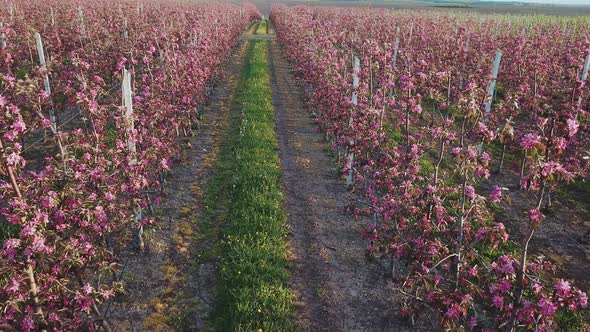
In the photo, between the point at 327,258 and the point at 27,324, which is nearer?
the point at 27,324

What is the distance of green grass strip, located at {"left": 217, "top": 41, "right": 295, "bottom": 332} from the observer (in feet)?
18.6

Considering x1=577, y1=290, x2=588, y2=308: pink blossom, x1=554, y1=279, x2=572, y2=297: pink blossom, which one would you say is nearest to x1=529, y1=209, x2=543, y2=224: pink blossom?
x1=554, y1=279, x2=572, y2=297: pink blossom

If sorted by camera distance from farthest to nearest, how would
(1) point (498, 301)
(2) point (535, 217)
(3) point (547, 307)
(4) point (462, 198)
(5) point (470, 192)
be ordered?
1. (5) point (470, 192)
2. (4) point (462, 198)
3. (1) point (498, 301)
4. (2) point (535, 217)
5. (3) point (547, 307)

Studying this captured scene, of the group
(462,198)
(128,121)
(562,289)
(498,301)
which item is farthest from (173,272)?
(562,289)

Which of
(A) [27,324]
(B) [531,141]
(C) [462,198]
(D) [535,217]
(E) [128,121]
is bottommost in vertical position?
(A) [27,324]

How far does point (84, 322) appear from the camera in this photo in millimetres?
4223

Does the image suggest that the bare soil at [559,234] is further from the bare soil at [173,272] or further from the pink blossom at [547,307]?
the bare soil at [173,272]

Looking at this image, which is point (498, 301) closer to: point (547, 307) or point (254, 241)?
point (547, 307)

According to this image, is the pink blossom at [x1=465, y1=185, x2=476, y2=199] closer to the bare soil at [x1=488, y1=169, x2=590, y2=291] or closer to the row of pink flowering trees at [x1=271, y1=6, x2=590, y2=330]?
the row of pink flowering trees at [x1=271, y1=6, x2=590, y2=330]

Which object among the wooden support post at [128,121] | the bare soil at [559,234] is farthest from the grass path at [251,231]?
the bare soil at [559,234]

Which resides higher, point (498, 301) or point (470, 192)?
point (470, 192)

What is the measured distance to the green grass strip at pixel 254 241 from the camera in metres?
5.66

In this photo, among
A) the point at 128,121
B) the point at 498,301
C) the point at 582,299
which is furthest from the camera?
the point at 128,121

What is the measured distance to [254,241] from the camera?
24.1 ft
